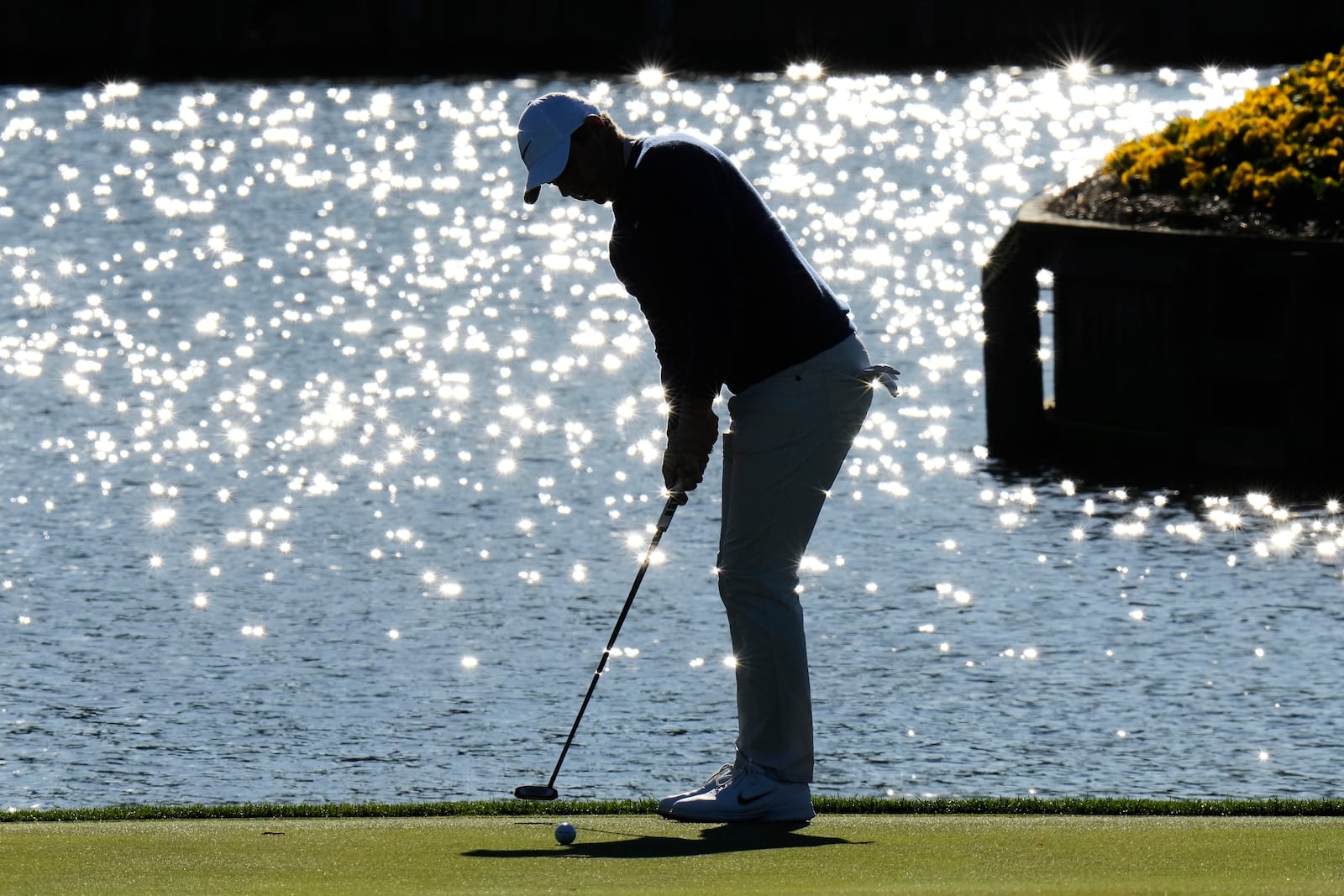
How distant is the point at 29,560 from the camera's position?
12.3 meters

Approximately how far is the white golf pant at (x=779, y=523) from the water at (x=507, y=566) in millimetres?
1699

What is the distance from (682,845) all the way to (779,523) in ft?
3.22

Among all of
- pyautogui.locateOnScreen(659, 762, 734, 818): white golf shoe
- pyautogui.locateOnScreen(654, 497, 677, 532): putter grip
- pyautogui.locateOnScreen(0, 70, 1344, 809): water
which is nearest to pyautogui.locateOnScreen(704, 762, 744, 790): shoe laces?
pyautogui.locateOnScreen(659, 762, 734, 818): white golf shoe

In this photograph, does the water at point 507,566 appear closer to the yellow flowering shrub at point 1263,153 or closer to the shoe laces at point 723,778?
the shoe laces at point 723,778

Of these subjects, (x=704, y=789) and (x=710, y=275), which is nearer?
(x=710, y=275)

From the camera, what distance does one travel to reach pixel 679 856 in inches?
223

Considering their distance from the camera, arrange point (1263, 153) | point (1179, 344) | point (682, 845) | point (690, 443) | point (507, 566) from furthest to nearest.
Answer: point (1263, 153)
point (1179, 344)
point (507, 566)
point (690, 443)
point (682, 845)

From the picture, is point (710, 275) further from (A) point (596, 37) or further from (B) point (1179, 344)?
(A) point (596, 37)

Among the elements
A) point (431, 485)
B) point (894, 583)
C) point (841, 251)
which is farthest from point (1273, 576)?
point (841, 251)

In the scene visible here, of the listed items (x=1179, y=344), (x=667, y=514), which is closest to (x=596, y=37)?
(x=1179, y=344)

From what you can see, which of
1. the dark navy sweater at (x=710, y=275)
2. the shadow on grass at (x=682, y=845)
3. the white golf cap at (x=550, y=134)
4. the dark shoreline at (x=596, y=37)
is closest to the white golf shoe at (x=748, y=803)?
the shadow on grass at (x=682, y=845)

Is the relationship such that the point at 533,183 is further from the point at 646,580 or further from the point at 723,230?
the point at 646,580

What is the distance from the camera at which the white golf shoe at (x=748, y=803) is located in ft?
20.9

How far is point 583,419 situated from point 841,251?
32.6 feet
